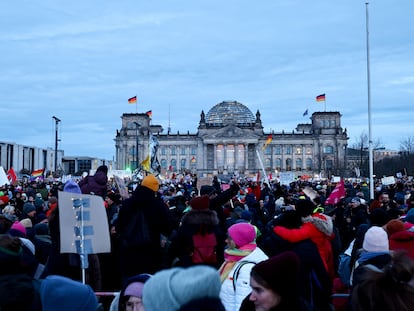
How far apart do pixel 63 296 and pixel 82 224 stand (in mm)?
3448

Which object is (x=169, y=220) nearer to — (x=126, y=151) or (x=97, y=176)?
(x=97, y=176)

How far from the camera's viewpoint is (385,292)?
2564 mm

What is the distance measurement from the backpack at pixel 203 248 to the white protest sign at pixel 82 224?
1.11 m

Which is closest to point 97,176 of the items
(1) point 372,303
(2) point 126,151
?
(1) point 372,303

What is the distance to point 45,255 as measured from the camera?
732cm

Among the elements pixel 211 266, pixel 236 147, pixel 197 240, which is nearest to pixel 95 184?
pixel 197 240

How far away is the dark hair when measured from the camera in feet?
8.29

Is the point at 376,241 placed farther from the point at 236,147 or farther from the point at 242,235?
the point at 236,147

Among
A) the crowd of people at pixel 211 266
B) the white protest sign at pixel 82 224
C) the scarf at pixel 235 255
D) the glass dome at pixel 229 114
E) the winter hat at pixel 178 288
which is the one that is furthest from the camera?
the glass dome at pixel 229 114

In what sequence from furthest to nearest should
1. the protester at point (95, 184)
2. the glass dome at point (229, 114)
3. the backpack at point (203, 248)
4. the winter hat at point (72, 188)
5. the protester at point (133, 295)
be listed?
the glass dome at point (229, 114), the protester at point (95, 184), the winter hat at point (72, 188), the backpack at point (203, 248), the protester at point (133, 295)

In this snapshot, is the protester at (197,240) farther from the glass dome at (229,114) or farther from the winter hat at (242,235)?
the glass dome at (229,114)

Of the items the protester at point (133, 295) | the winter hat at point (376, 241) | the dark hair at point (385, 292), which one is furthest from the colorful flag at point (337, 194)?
the dark hair at point (385, 292)

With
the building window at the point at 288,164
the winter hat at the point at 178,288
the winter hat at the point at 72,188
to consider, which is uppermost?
the building window at the point at 288,164

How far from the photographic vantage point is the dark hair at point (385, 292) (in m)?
2.53
